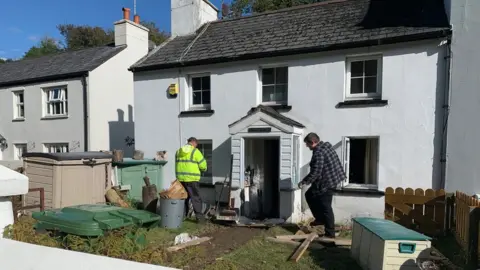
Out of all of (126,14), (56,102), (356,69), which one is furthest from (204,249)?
(126,14)

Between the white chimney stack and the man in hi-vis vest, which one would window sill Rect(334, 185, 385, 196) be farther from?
the white chimney stack

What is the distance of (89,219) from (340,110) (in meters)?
6.12

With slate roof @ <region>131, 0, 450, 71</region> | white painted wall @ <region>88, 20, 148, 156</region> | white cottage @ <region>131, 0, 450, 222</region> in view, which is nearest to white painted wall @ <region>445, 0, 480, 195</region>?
white cottage @ <region>131, 0, 450, 222</region>

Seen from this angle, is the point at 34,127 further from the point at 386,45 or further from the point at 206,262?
the point at 386,45

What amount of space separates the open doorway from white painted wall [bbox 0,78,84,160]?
9.00 metres

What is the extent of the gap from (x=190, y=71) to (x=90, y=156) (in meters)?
3.80

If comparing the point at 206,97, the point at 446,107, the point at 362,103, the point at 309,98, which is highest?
the point at 206,97

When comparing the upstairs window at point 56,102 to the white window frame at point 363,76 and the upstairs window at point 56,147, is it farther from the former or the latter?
the white window frame at point 363,76

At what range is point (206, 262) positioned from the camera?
5336 mm

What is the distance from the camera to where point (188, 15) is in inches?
480

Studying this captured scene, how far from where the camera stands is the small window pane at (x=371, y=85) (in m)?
8.23

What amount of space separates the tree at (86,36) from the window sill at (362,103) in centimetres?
3424

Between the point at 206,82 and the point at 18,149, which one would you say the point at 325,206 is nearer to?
the point at 206,82

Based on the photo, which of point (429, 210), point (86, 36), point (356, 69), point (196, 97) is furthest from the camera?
point (86, 36)
